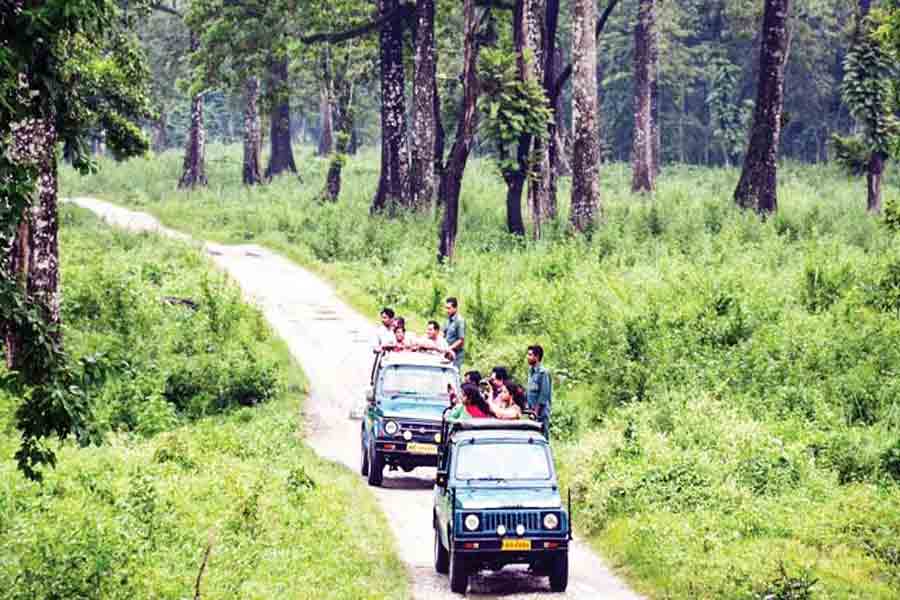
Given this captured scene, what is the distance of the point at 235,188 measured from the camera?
202 ft

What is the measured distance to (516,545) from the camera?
43.1 ft

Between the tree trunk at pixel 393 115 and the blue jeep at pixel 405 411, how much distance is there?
78.1 ft

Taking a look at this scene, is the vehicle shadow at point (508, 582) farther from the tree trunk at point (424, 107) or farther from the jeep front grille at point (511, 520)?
the tree trunk at point (424, 107)

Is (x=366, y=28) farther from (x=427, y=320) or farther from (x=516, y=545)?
(x=516, y=545)

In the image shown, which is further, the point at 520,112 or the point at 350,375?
the point at 520,112

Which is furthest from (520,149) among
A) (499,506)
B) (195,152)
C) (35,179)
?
(195,152)

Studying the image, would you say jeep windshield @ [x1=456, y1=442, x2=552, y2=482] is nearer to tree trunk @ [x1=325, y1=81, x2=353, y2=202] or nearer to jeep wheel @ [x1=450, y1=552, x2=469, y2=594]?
jeep wheel @ [x1=450, y1=552, x2=469, y2=594]

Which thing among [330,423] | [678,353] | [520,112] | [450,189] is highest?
[520,112]

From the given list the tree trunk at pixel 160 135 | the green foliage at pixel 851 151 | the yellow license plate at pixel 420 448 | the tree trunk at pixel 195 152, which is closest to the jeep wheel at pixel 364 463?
the yellow license plate at pixel 420 448

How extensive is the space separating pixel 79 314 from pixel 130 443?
794cm

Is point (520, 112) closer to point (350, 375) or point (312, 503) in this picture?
point (350, 375)

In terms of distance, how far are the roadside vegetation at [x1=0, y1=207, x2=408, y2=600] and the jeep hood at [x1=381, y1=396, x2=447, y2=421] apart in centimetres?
126

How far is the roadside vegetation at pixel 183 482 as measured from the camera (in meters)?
12.1

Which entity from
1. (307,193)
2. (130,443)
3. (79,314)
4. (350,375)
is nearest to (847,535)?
(130,443)
